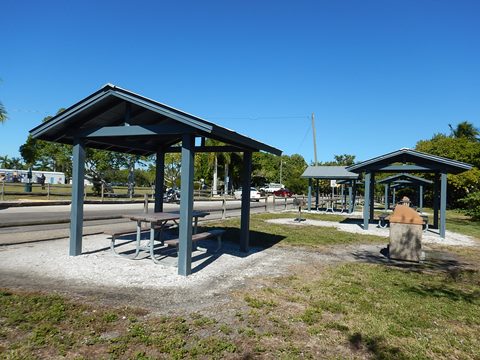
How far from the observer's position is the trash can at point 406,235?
8.00 meters

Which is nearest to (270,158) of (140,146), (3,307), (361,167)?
(361,167)

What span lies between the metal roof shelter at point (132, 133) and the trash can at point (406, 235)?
341 cm

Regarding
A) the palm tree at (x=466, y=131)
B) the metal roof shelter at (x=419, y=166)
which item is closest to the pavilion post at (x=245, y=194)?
the metal roof shelter at (x=419, y=166)

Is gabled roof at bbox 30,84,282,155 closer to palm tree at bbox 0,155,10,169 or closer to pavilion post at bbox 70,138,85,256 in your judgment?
pavilion post at bbox 70,138,85,256

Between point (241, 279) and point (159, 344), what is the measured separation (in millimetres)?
2632

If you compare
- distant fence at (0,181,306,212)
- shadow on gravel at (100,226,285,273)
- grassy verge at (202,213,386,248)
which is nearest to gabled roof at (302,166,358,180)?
distant fence at (0,181,306,212)

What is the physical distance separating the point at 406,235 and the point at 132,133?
22.2 ft

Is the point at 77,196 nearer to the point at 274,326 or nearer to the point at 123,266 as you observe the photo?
the point at 123,266

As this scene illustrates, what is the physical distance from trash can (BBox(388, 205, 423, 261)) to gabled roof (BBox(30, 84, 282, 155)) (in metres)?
3.63

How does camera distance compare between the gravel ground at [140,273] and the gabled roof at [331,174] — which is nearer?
the gravel ground at [140,273]

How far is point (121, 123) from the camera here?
24.5 feet

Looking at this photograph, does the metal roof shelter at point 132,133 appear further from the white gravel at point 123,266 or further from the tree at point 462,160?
the tree at point 462,160

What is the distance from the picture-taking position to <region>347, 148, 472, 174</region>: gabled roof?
42.3ft

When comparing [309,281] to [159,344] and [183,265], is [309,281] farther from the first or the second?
[159,344]
